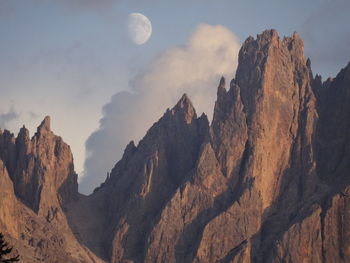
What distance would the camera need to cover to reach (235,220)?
194m

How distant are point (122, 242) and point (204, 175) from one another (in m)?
21.1

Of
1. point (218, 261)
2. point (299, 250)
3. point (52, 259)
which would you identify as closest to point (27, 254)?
point (52, 259)

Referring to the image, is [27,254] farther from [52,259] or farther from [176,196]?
[176,196]

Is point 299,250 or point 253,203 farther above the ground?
point 253,203

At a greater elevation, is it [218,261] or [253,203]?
[253,203]

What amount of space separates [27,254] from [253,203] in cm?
4491

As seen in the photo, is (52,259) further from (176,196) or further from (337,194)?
(337,194)

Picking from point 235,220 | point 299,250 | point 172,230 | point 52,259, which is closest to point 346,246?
point 299,250

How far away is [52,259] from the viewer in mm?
189375

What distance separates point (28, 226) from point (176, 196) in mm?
29546

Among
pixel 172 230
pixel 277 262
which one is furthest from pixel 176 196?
pixel 277 262

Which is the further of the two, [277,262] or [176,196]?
[176,196]

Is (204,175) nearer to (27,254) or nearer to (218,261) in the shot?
(218,261)

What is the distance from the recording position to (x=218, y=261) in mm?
188750
